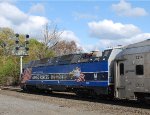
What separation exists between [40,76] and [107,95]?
11.1 metres

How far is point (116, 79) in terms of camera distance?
22906mm

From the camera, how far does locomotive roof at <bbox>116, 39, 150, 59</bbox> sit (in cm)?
2077

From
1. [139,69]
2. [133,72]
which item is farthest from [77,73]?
[139,69]

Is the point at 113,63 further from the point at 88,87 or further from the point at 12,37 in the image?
the point at 12,37

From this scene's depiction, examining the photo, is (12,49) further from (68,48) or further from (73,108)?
(73,108)

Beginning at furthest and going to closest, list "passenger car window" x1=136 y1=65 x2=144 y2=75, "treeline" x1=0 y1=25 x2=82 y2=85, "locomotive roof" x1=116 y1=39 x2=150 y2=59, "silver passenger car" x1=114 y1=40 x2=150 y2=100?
"treeline" x1=0 y1=25 x2=82 y2=85 < "locomotive roof" x1=116 y1=39 x2=150 y2=59 < "passenger car window" x1=136 y1=65 x2=144 y2=75 < "silver passenger car" x1=114 y1=40 x2=150 y2=100

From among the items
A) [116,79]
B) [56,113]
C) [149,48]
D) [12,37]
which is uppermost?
[12,37]

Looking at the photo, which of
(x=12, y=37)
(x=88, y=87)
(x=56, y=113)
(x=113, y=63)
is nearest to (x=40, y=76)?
(x=88, y=87)

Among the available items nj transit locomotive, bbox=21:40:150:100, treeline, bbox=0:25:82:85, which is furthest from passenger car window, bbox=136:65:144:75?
treeline, bbox=0:25:82:85

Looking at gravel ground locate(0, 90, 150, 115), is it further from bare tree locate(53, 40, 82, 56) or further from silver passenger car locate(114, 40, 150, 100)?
bare tree locate(53, 40, 82, 56)

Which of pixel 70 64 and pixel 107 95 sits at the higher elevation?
pixel 70 64

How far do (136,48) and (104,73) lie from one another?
353 cm

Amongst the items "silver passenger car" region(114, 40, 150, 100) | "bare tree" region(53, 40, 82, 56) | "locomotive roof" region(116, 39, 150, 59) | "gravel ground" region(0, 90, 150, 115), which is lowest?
"gravel ground" region(0, 90, 150, 115)

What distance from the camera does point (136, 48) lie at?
21.6 metres
